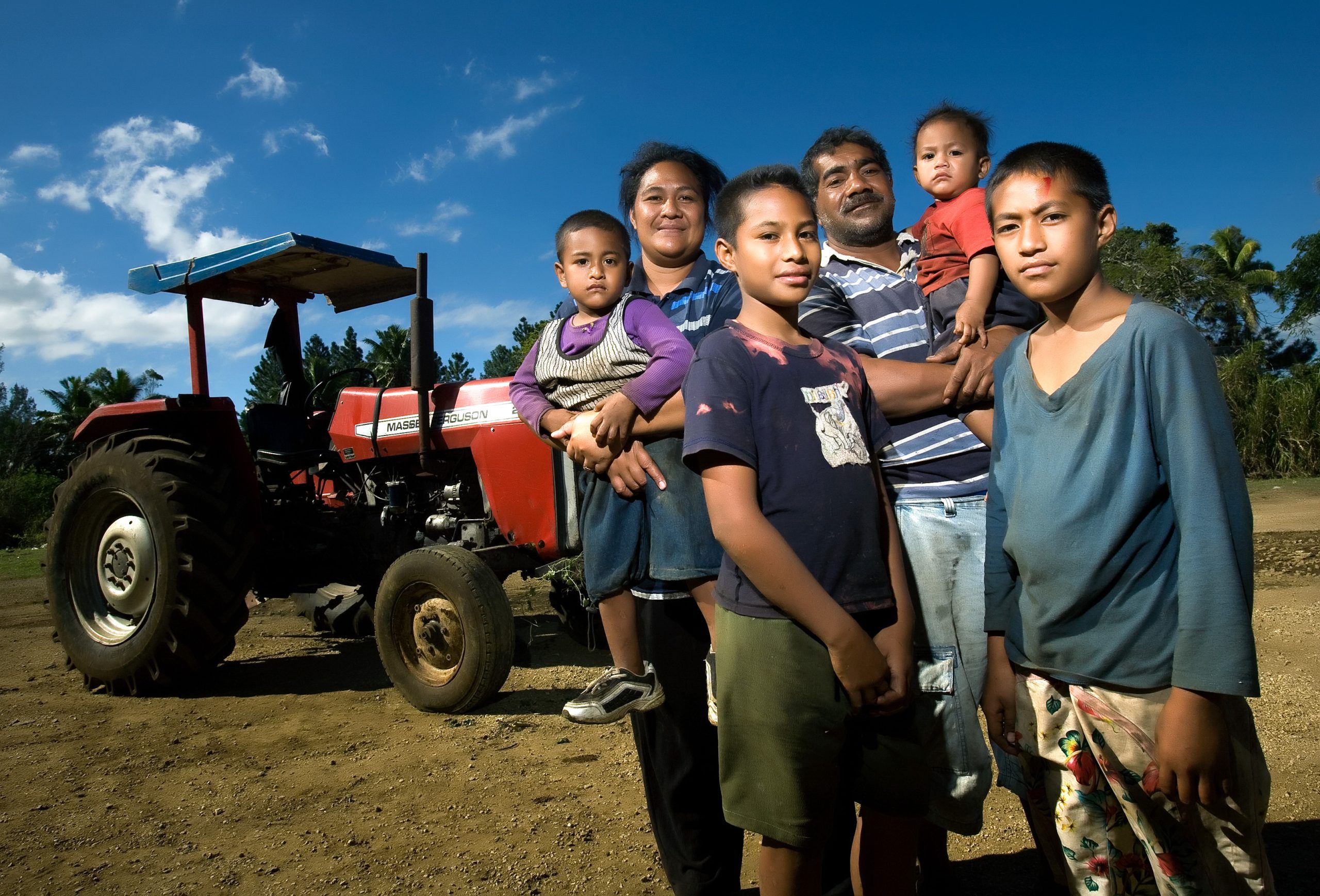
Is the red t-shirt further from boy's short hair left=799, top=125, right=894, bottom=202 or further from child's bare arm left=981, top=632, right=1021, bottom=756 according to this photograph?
child's bare arm left=981, top=632, right=1021, bottom=756

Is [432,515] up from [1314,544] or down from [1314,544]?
up

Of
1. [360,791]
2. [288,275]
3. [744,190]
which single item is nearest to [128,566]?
[288,275]

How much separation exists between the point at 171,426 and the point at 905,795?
4765mm

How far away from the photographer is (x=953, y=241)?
1.85 meters

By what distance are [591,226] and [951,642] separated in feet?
4.21

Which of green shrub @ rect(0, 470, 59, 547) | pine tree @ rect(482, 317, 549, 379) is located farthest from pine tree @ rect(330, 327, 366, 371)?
green shrub @ rect(0, 470, 59, 547)

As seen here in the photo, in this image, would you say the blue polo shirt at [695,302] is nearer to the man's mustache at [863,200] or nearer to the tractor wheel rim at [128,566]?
the man's mustache at [863,200]

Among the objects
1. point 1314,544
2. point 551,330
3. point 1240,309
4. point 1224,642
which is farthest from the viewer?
point 1240,309

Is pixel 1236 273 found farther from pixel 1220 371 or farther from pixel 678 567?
pixel 678 567

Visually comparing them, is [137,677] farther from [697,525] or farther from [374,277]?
[697,525]

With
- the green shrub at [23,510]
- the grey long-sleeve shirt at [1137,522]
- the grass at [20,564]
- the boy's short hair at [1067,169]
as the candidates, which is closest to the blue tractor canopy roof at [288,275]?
the boy's short hair at [1067,169]

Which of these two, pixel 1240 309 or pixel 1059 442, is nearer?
pixel 1059 442

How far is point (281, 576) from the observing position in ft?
16.7

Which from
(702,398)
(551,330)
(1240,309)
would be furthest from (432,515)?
(1240,309)
